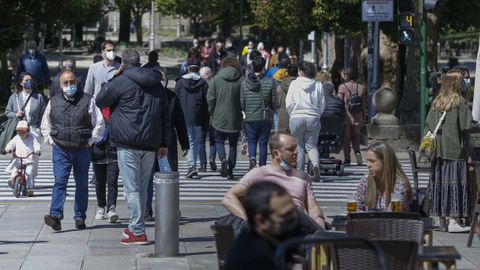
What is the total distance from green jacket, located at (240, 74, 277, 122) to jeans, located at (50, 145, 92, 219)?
18.7ft

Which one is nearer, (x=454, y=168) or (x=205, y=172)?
(x=454, y=168)

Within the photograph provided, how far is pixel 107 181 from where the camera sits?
578 inches

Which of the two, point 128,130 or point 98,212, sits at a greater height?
point 128,130

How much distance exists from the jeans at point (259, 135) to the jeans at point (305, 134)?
1.00m

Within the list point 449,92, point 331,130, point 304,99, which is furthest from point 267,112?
point 449,92

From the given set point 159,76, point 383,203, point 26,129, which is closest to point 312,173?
point 26,129

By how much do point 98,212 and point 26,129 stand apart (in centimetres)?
283

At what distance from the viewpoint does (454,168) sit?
14.0 metres

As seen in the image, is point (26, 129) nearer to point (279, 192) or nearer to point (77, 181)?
point (77, 181)

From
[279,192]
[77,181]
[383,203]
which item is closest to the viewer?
[279,192]

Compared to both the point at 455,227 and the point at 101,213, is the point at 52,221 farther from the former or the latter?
the point at 455,227

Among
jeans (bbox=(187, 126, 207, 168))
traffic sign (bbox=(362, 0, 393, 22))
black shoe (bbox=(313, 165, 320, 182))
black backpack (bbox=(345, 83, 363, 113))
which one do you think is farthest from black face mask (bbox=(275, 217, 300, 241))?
traffic sign (bbox=(362, 0, 393, 22))

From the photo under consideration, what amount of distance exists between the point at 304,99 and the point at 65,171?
17.3 ft

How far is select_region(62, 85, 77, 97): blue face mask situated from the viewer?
13656 mm
